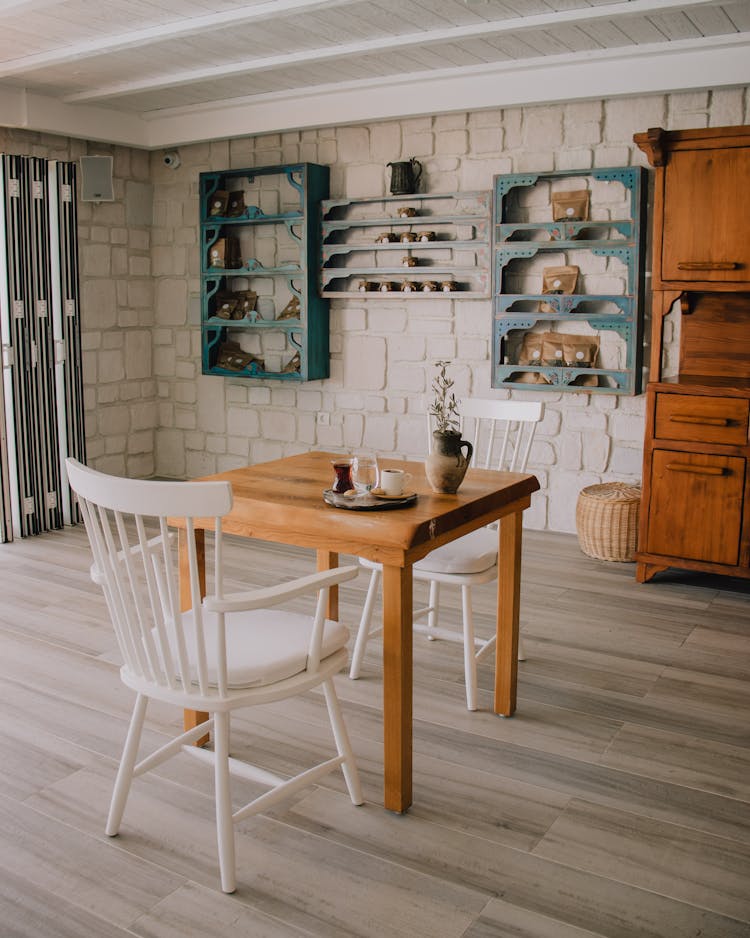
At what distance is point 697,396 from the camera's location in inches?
168

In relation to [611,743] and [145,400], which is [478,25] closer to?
[611,743]

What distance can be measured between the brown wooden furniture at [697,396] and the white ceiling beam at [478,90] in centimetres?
51

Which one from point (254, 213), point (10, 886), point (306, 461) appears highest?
point (254, 213)

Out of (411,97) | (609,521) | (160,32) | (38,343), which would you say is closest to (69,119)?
(38,343)

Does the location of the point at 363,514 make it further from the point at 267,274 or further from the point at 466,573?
the point at 267,274

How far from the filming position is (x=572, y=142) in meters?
5.02

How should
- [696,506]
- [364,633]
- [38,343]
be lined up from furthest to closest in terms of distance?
[38,343], [696,506], [364,633]

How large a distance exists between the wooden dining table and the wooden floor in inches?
7.2

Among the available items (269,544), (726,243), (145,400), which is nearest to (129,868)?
(269,544)

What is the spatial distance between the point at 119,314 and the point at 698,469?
4.02m

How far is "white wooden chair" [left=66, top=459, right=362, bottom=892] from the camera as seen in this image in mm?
1977

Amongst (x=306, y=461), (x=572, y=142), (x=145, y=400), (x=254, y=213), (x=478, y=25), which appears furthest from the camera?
(x=145, y=400)

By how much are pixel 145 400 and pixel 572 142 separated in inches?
136

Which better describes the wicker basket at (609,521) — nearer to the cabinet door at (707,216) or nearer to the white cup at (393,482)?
the cabinet door at (707,216)
